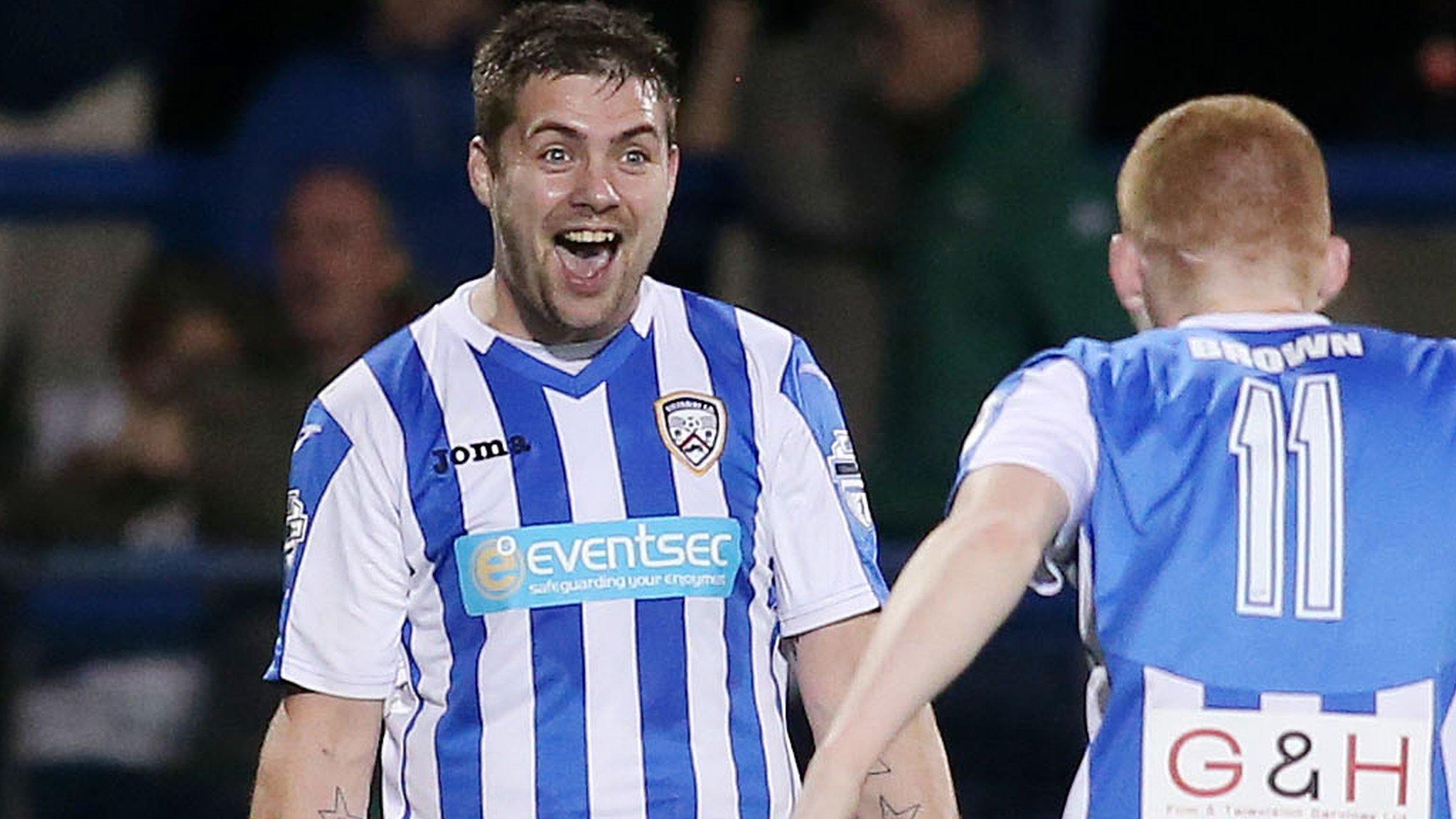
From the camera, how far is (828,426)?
3.39 m

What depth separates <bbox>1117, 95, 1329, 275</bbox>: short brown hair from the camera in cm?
287

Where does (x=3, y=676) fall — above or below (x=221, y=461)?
below

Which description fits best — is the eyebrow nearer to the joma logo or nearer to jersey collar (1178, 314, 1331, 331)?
the joma logo

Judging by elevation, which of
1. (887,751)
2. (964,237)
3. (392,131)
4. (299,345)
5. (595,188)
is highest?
(392,131)

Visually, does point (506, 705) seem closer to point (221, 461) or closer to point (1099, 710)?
point (1099, 710)

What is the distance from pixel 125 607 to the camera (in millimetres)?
5566

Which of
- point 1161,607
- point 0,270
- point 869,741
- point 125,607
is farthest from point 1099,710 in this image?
point 0,270

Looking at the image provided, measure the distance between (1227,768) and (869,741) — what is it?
0.41m

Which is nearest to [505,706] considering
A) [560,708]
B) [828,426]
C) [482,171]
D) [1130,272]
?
[560,708]

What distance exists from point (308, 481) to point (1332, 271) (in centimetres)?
125

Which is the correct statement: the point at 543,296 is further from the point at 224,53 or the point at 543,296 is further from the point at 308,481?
the point at 224,53

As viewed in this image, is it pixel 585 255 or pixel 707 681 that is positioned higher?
pixel 585 255

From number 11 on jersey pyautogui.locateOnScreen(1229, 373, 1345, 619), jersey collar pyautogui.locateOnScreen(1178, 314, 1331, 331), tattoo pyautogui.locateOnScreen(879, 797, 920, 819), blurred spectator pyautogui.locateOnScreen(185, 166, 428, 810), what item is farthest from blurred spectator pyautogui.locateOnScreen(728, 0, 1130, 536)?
number 11 on jersey pyautogui.locateOnScreen(1229, 373, 1345, 619)

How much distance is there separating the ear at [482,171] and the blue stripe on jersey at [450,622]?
11.8 inches
